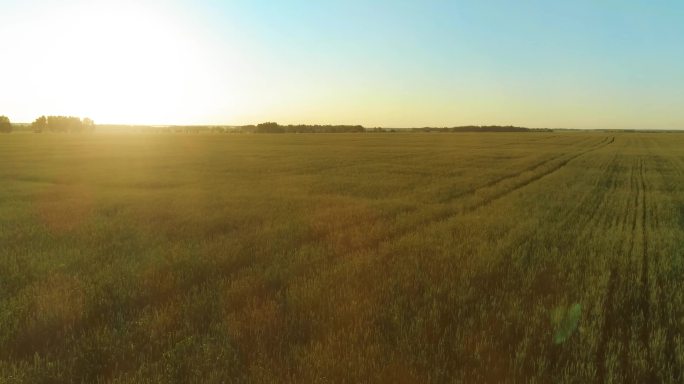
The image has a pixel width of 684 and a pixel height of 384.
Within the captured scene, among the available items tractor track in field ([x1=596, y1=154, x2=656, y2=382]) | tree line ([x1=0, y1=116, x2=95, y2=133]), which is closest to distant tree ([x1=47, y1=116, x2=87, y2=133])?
tree line ([x1=0, y1=116, x2=95, y2=133])

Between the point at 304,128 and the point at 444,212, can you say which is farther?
the point at 304,128

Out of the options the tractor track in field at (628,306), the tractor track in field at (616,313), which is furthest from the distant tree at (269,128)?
the tractor track in field at (616,313)

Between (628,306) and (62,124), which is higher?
(62,124)

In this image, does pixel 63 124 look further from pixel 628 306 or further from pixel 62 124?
pixel 628 306

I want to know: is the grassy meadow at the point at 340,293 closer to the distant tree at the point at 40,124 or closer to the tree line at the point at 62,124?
the tree line at the point at 62,124

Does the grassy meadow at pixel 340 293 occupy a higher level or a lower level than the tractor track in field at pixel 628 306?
higher

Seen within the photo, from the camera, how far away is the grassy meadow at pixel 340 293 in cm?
441

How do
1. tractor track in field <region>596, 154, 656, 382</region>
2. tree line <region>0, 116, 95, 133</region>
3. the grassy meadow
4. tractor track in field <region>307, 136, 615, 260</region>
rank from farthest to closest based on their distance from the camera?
1. tree line <region>0, 116, 95, 133</region>
2. tractor track in field <region>307, 136, 615, 260</region>
3. tractor track in field <region>596, 154, 656, 382</region>
4. the grassy meadow

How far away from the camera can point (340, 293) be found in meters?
6.23

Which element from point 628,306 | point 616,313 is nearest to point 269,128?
point 628,306

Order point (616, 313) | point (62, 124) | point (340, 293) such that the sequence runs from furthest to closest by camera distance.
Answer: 1. point (62, 124)
2. point (340, 293)
3. point (616, 313)

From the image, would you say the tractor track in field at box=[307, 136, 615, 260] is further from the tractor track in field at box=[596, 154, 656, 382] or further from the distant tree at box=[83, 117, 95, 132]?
the distant tree at box=[83, 117, 95, 132]

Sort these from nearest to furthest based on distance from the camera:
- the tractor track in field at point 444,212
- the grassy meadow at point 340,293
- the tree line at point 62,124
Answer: the grassy meadow at point 340,293
the tractor track in field at point 444,212
the tree line at point 62,124

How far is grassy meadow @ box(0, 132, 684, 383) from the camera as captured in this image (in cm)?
441
